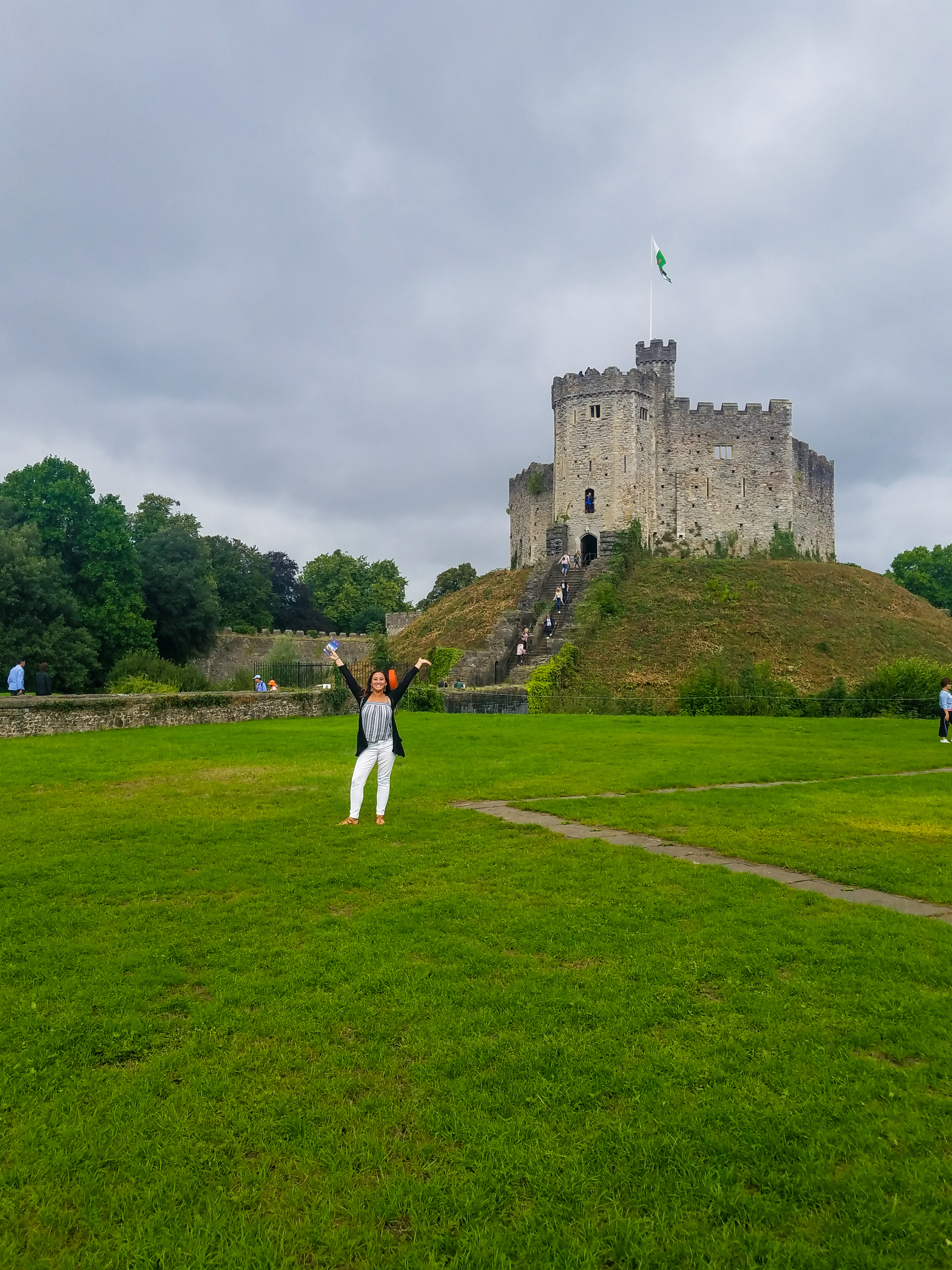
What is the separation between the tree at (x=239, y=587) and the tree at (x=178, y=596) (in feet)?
57.6

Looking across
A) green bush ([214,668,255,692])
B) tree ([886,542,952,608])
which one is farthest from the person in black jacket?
tree ([886,542,952,608])

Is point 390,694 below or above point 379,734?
above

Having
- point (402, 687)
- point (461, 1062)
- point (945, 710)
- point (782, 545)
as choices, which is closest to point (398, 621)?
point (782, 545)

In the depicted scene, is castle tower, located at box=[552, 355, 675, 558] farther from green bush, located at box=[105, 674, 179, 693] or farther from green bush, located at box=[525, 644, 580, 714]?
green bush, located at box=[105, 674, 179, 693]

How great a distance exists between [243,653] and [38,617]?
2347 centimetres

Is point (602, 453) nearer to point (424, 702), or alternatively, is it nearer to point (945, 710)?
point (424, 702)

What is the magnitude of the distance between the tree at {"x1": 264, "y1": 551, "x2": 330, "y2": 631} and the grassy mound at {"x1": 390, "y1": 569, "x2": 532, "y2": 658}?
32838 millimetres

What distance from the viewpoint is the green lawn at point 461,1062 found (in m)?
2.71

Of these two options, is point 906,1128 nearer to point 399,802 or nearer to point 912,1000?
point 912,1000

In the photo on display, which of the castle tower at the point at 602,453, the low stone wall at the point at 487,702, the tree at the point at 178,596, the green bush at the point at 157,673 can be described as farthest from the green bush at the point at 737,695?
the tree at the point at 178,596

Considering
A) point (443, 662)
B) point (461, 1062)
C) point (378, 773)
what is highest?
point (443, 662)

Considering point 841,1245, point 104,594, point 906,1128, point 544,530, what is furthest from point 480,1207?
point 544,530

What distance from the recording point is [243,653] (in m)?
58.4

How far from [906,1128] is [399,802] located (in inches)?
299
